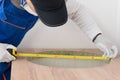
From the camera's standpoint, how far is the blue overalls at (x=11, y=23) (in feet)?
3.89

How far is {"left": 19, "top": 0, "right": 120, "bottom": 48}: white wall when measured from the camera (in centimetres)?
149

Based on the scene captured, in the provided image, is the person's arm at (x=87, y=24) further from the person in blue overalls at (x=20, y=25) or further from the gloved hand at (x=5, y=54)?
the gloved hand at (x=5, y=54)

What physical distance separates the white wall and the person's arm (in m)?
0.08

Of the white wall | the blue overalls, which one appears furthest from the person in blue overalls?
the white wall

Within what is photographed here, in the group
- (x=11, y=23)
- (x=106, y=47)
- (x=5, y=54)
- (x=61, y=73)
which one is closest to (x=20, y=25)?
(x=11, y=23)

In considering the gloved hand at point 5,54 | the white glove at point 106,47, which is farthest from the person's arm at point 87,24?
the gloved hand at point 5,54

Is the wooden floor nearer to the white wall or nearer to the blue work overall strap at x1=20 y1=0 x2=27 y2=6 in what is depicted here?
the blue work overall strap at x1=20 y1=0 x2=27 y2=6

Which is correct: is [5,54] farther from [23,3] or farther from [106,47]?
[106,47]

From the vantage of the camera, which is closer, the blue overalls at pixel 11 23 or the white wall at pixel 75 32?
the blue overalls at pixel 11 23

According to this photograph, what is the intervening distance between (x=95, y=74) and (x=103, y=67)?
0.13 metres

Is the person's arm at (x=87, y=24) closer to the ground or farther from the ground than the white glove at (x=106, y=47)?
farther from the ground

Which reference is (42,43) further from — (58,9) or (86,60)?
(58,9)

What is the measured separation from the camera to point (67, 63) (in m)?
1.18

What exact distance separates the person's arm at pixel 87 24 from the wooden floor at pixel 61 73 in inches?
9.6
